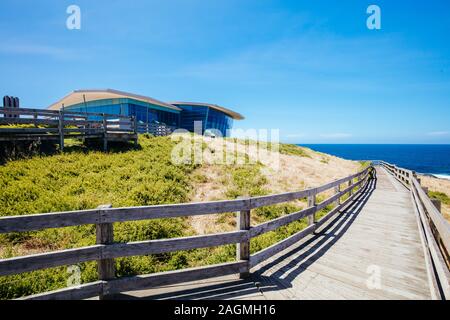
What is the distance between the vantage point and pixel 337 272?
470 centimetres

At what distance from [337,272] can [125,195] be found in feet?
25.4

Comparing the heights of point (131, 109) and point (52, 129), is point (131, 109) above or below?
above

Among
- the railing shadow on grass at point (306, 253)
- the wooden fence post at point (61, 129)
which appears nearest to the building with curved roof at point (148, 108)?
the wooden fence post at point (61, 129)

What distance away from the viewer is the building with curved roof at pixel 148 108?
4131 cm

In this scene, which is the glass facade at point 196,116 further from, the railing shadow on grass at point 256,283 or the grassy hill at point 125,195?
the railing shadow on grass at point 256,283

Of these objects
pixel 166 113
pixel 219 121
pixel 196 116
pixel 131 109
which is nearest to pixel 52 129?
pixel 131 109

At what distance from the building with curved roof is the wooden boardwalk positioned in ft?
107

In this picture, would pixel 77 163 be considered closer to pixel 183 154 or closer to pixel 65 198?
pixel 65 198

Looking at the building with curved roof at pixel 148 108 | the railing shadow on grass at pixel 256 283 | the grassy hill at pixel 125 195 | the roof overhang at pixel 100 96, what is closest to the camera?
the railing shadow on grass at pixel 256 283

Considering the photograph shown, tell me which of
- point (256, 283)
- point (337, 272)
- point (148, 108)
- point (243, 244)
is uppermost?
point (148, 108)

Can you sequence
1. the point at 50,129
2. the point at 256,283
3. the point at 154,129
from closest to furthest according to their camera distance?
1. the point at 256,283
2. the point at 50,129
3. the point at 154,129

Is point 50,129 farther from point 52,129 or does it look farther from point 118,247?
point 118,247

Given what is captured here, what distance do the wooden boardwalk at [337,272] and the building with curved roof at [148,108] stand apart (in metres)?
32.6
